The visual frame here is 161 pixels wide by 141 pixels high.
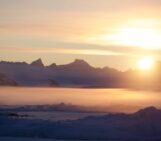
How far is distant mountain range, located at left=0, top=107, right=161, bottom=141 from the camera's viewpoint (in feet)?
153

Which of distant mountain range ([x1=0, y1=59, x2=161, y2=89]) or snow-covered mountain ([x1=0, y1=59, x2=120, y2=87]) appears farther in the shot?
snow-covered mountain ([x1=0, y1=59, x2=120, y2=87])

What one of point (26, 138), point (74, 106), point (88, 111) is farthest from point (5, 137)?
point (74, 106)

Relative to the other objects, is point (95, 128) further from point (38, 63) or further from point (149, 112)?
point (38, 63)

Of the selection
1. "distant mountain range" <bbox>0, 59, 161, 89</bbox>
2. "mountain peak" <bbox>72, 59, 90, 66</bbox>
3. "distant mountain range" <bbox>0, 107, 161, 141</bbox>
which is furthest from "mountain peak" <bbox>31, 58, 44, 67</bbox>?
"distant mountain range" <bbox>0, 107, 161, 141</bbox>

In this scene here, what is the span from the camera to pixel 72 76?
149125 millimetres

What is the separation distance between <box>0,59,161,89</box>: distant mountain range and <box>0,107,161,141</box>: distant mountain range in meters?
64.1

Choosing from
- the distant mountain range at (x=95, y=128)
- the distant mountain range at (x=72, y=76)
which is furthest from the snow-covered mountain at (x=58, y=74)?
the distant mountain range at (x=95, y=128)

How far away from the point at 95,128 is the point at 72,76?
100 m

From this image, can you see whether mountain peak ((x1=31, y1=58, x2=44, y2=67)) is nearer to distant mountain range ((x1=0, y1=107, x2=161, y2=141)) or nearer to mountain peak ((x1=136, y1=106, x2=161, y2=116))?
distant mountain range ((x1=0, y1=107, x2=161, y2=141))

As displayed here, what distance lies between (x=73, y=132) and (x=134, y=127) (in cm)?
453

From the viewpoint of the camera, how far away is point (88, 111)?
231ft

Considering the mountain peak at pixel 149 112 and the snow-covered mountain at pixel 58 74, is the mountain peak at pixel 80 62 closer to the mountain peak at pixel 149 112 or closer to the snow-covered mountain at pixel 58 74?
the snow-covered mountain at pixel 58 74

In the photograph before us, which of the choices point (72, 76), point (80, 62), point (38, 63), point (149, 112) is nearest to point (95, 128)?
point (149, 112)

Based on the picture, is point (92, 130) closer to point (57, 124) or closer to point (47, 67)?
point (57, 124)
